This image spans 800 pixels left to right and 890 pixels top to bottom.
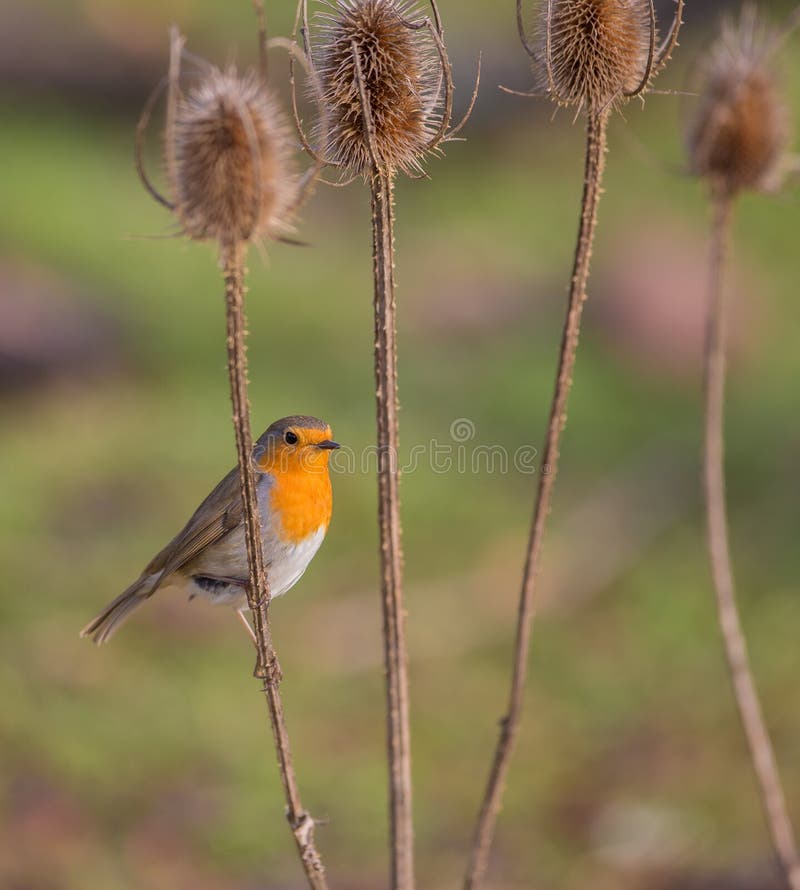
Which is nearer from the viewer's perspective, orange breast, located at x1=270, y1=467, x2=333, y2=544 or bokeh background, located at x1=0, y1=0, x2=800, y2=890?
orange breast, located at x1=270, y1=467, x2=333, y2=544

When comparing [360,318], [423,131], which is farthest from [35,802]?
[360,318]

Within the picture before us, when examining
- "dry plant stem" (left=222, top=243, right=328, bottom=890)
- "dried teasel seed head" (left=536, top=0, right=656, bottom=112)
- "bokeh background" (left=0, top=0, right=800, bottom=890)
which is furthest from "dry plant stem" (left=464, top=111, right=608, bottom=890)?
"bokeh background" (left=0, top=0, right=800, bottom=890)

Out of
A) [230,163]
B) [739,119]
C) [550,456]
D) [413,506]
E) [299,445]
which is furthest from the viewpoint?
[413,506]

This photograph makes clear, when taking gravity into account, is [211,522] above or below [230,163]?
below

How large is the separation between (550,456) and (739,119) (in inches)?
49.6

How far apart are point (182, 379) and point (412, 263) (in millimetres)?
3033

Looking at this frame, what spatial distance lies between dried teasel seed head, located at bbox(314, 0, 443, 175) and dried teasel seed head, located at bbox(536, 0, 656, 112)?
286 millimetres

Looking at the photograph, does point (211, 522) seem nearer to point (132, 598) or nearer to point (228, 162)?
point (132, 598)

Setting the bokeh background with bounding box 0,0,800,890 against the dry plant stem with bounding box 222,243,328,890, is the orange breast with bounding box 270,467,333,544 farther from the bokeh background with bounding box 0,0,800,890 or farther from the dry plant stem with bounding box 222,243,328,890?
the bokeh background with bounding box 0,0,800,890

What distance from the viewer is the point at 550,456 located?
255cm

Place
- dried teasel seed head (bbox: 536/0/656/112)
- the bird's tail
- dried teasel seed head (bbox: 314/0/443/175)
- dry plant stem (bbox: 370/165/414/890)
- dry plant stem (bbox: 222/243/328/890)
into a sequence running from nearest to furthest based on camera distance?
dry plant stem (bbox: 222/243/328/890) → dry plant stem (bbox: 370/165/414/890) → dried teasel seed head (bbox: 314/0/443/175) → dried teasel seed head (bbox: 536/0/656/112) → the bird's tail

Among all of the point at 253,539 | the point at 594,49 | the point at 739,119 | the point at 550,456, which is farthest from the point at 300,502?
the point at 739,119

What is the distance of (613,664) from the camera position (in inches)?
263

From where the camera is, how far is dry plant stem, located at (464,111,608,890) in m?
2.39
